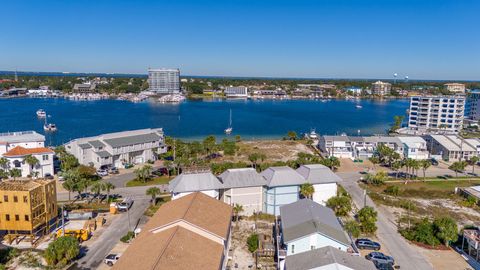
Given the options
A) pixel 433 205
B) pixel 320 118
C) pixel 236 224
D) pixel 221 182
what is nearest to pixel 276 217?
pixel 236 224

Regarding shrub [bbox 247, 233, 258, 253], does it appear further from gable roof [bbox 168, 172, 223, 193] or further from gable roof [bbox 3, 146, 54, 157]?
gable roof [bbox 3, 146, 54, 157]

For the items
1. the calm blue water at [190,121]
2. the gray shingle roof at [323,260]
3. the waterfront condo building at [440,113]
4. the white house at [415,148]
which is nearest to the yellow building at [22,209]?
the gray shingle roof at [323,260]

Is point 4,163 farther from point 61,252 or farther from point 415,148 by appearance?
point 415,148

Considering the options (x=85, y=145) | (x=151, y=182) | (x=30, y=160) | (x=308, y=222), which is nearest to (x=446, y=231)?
(x=308, y=222)

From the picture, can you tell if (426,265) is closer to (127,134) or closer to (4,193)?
(4,193)

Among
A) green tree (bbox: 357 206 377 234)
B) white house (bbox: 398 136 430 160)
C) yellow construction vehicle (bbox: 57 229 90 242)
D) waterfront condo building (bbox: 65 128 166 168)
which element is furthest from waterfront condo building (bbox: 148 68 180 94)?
green tree (bbox: 357 206 377 234)

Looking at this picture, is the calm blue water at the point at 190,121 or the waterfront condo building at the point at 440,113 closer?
the waterfront condo building at the point at 440,113

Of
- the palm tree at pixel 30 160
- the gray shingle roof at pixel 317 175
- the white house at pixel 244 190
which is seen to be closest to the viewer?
the white house at pixel 244 190

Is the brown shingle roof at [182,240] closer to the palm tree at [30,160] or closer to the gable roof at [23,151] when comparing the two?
the palm tree at [30,160]
